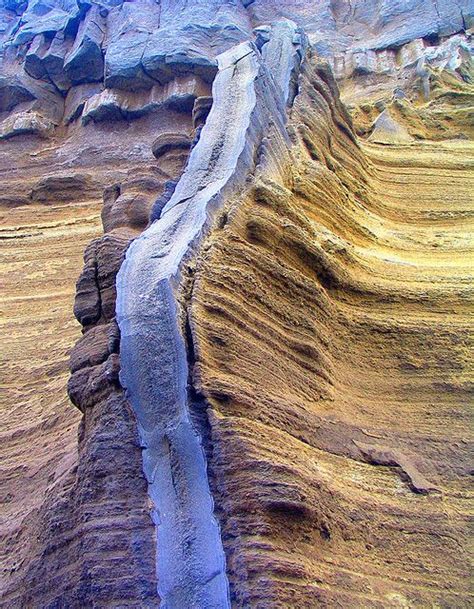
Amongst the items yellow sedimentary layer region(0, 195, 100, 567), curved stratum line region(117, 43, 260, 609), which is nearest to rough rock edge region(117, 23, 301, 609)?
curved stratum line region(117, 43, 260, 609)

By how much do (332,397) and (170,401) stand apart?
3.04 ft

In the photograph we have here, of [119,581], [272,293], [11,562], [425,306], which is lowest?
[11,562]

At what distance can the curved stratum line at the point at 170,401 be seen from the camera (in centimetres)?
192

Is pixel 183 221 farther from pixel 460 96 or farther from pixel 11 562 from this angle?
pixel 460 96

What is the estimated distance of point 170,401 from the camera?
7.24ft

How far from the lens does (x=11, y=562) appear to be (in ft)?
8.86

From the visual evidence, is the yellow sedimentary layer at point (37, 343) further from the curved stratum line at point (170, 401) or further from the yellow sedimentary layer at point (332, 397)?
the yellow sedimentary layer at point (332, 397)

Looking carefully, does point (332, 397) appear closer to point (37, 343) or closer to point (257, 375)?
point (257, 375)

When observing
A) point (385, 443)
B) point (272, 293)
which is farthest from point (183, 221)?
point (385, 443)

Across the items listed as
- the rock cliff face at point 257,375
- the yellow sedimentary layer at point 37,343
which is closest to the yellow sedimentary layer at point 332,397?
the rock cliff face at point 257,375

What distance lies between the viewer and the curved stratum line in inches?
75.5

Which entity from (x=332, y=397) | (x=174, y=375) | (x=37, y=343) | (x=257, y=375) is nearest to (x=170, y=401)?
(x=174, y=375)

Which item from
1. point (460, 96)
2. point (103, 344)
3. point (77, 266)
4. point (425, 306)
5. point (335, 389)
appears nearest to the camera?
point (103, 344)

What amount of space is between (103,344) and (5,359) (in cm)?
270
